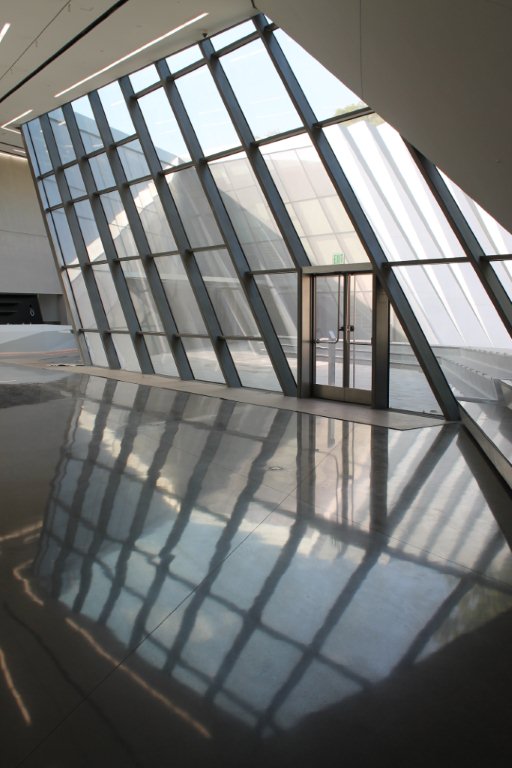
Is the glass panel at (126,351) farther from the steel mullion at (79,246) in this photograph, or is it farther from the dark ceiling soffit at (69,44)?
the dark ceiling soffit at (69,44)

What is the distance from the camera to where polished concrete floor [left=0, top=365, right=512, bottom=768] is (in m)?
2.23

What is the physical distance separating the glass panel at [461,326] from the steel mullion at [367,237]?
15 cm

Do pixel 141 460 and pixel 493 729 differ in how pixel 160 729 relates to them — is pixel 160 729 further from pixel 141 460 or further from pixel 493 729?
pixel 141 460

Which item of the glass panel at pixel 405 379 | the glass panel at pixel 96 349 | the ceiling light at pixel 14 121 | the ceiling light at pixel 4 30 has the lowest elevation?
the glass panel at pixel 96 349

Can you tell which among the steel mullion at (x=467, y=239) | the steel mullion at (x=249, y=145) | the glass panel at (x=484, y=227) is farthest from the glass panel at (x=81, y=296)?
the glass panel at (x=484, y=227)

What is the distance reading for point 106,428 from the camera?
8648mm

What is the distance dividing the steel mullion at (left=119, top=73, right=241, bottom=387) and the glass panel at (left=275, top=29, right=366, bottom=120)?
442 centimetres

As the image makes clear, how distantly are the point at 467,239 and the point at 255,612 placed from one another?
19.4 ft

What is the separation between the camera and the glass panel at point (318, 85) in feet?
29.0

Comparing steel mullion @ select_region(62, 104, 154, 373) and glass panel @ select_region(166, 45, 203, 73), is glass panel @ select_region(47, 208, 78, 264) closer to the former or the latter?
steel mullion @ select_region(62, 104, 154, 373)

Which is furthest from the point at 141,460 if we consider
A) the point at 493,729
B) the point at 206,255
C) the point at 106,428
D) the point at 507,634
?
the point at 206,255

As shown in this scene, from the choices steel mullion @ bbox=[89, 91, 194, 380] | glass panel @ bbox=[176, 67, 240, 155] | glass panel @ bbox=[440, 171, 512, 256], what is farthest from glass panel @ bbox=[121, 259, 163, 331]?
glass panel @ bbox=[440, 171, 512, 256]

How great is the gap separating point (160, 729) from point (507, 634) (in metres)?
1.85

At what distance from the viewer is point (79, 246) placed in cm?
1627
